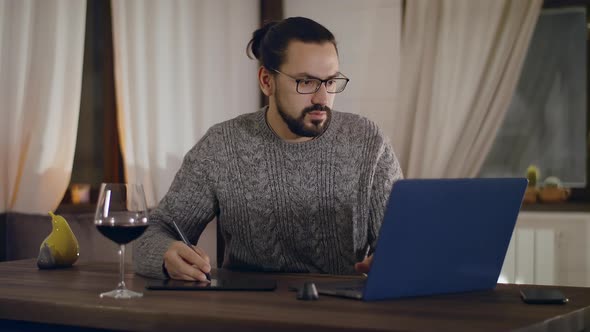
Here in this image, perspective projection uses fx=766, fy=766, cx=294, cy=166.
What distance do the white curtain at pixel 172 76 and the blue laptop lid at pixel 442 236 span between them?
2349mm

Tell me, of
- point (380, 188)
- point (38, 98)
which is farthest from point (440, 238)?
point (38, 98)

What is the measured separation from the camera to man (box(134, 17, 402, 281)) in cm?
208

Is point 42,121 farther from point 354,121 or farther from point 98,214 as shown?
point 98,214

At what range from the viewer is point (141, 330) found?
4.19 feet

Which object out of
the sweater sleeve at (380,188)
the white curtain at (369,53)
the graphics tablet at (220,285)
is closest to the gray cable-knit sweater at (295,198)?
the sweater sleeve at (380,188)

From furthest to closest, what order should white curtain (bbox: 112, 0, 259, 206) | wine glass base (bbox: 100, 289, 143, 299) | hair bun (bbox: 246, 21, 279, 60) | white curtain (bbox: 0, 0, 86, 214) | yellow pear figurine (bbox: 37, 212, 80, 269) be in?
white curtain (bbox: 112, 0, 259, 206), white curtain (bbox: 0, 0, 86, 214), hair bun (bbox: 246, 21, 279, 60), yellow pear figurine (bbox: 37, 212, 80, 269), wine glass base (bbox: 100, 289, 143, 299)

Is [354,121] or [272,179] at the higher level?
[354,121]

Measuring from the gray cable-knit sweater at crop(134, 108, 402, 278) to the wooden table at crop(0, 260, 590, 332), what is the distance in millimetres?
546

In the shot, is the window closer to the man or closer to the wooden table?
the man

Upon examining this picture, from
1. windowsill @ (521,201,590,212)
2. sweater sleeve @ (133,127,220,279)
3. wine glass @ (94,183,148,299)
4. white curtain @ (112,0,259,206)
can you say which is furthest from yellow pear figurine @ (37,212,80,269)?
windowsill @ (521,201,590,212)

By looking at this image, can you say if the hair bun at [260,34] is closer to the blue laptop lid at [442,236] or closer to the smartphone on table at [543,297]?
the blue laptop lid at [442,236]

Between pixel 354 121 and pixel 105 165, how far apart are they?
1.79 meters

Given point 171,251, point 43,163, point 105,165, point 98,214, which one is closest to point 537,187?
point 105,165

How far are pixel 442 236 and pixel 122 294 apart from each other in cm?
60
